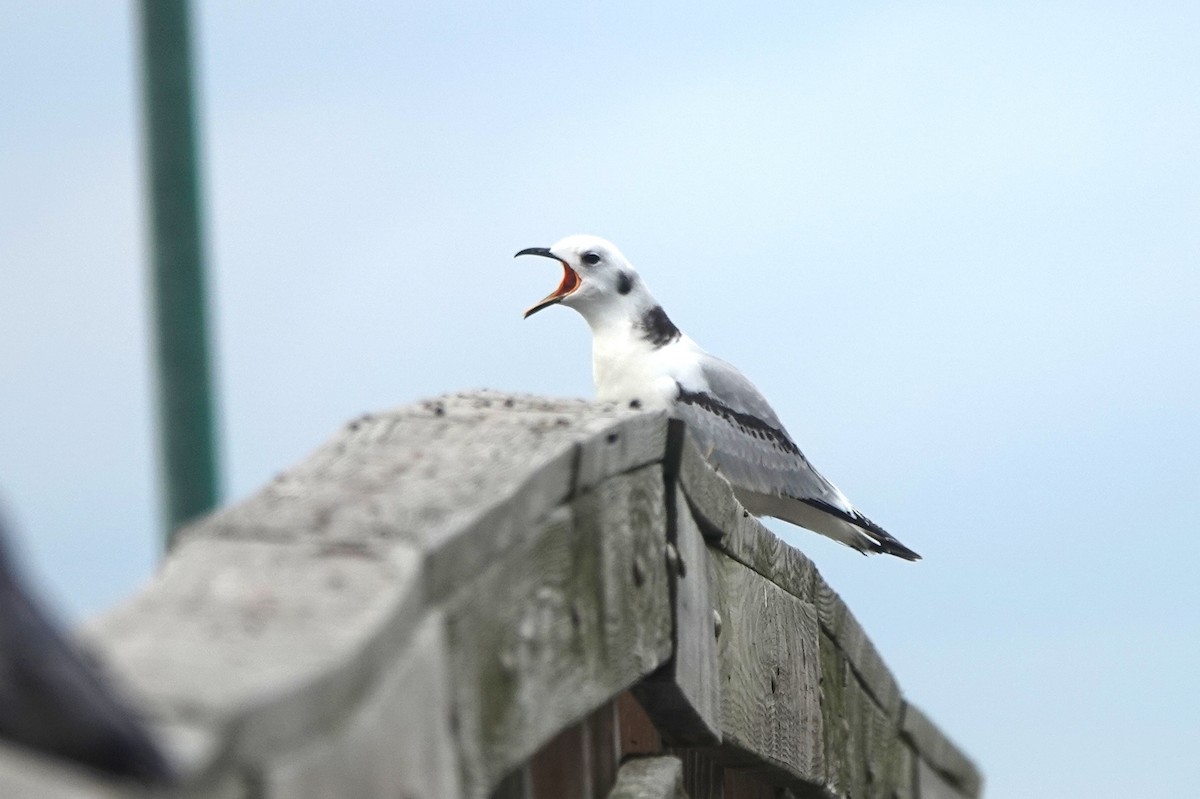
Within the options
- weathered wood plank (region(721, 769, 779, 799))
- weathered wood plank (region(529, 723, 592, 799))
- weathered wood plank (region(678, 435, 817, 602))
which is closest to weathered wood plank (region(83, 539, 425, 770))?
weathered wood plank (region(529, 723, 592, 799))

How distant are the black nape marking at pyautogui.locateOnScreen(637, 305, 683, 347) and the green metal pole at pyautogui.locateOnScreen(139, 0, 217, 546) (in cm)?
409

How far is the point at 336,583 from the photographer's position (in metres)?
2.02

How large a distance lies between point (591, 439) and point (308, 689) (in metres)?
1.21

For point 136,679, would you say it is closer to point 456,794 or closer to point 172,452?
point 456,794

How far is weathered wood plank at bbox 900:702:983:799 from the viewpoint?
598cm

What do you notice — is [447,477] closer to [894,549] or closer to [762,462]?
[762,462]

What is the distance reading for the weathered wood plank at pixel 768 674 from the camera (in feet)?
13.2

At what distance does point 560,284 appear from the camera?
24.1ft

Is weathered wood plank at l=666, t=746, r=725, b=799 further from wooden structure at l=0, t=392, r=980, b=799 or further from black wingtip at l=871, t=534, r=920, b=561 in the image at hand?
black wingtip at l=871, t=534, r=920, b=561

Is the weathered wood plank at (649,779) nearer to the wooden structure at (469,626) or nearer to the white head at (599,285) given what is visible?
the wooden structure at (469,626)

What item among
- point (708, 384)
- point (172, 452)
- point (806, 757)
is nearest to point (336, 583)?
point (172, 452)

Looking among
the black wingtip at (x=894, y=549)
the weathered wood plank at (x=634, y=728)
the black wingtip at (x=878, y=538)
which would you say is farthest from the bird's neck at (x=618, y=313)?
the weathered wood plank at (x=634, y=728)

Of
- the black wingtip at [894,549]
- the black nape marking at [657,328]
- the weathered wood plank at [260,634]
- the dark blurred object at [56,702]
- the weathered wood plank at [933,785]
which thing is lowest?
the weathered wood plank at [933,785]

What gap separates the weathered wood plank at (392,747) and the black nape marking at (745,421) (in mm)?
4413
